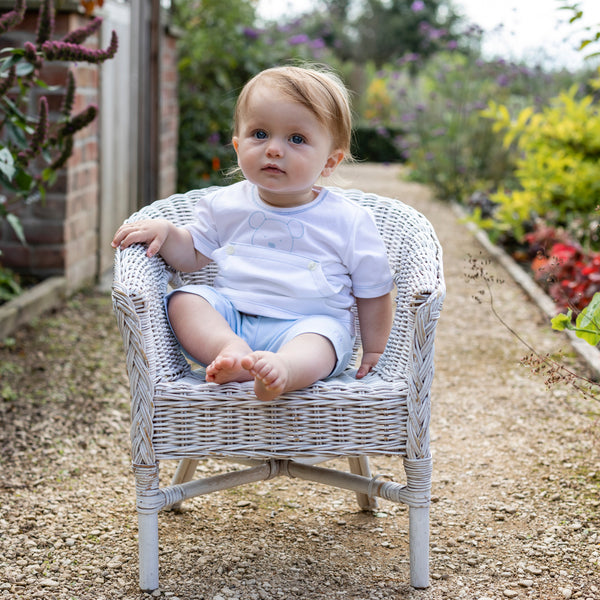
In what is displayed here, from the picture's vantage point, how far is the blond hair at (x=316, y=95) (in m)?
1.88

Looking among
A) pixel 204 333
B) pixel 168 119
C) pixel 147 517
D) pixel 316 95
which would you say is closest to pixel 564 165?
pixel 168 119

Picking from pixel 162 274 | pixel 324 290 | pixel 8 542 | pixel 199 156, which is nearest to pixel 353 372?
pixel 324 290

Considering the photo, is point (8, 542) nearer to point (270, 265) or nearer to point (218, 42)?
point (270, 265)

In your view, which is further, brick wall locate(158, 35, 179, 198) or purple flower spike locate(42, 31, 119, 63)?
brick wall locate(158, 35, 179, 198)

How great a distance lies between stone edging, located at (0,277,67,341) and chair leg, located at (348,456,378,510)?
1838 millimetres

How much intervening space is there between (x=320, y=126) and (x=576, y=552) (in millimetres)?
1218

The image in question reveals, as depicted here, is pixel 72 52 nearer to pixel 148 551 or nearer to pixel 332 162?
pixel 332 162

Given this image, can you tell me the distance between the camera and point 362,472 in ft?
7.25

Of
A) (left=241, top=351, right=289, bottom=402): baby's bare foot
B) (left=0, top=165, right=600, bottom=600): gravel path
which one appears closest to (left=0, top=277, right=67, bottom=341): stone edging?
(left=0, top=165, right=600, bottom=600): gravel path

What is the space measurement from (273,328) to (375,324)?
0.27 meters

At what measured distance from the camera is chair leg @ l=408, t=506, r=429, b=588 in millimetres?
1818

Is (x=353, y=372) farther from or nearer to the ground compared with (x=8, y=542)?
farther from the ground

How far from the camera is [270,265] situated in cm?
199

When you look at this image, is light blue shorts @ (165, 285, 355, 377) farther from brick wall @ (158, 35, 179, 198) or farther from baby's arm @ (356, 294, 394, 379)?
brick wall @ (158, 35, 179, 198)
